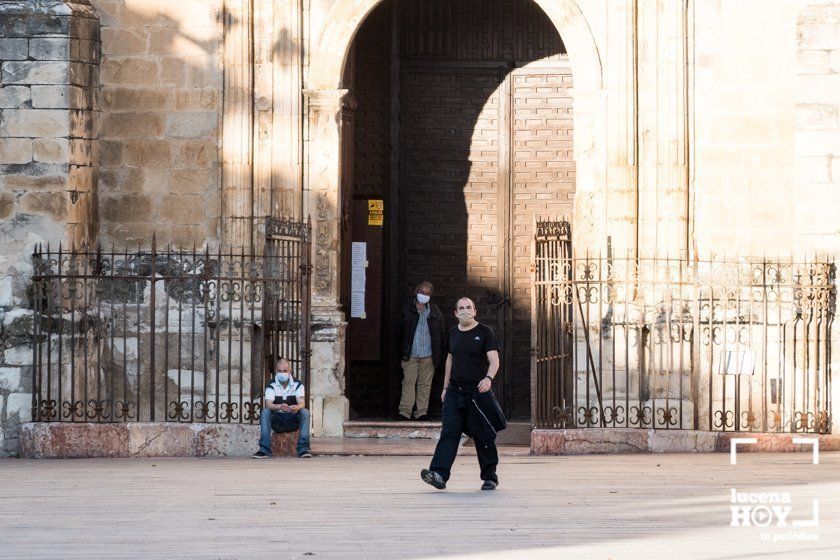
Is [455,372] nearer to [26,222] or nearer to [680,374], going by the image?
[680,374]

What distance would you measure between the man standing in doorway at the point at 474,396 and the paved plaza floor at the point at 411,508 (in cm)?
32

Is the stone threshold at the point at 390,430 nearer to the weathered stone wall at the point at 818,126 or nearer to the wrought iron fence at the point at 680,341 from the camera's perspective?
the wrought iron fence at the point at 680,341

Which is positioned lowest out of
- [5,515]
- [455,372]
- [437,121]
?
[5,515]

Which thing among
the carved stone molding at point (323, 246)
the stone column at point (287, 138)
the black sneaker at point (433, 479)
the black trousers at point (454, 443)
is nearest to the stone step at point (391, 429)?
the carved stone molding at point (323, 246)

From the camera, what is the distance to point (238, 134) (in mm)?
16547

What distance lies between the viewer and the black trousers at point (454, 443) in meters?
11.8

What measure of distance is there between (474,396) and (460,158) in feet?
23.6

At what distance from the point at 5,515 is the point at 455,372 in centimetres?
332

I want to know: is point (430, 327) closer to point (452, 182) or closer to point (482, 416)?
point (452, 182)

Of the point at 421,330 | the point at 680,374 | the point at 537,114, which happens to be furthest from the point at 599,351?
the point at 537,114

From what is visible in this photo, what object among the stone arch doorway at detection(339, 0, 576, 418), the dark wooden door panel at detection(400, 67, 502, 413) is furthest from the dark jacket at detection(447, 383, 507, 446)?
the dark wooden door panel at detection(400, 67, 502, 413)

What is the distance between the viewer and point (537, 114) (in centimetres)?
1881

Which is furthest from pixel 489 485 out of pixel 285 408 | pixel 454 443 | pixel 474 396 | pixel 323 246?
pixel 323 246

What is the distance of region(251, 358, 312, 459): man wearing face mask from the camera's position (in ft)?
47.9
